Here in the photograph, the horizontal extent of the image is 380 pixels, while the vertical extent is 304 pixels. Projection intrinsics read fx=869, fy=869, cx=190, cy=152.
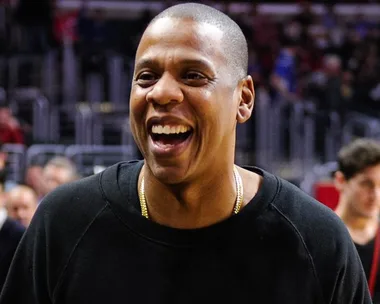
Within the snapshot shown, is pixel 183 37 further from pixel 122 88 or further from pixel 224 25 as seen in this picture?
pixel 122 88

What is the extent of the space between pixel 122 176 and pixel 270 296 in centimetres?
50

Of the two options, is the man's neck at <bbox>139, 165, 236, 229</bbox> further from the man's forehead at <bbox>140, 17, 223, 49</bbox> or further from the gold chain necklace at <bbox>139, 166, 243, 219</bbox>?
the man's forehead at <bbox>140, 17, 223, 49</bbox>

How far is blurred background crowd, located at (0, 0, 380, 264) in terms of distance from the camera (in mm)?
9609

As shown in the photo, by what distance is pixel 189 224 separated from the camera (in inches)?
83.3

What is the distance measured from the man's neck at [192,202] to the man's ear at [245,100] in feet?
0.47

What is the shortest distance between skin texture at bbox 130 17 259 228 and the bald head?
2 centimetres

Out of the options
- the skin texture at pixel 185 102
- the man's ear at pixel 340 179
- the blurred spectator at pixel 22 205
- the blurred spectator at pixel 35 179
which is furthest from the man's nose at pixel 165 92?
the blurred spectator at pixel 35 179

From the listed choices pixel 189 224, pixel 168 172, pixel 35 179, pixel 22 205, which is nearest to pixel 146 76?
pixel 168 172

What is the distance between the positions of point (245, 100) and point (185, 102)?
26cm

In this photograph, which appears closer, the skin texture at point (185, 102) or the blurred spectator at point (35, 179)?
the skin texture at point (185, 102)

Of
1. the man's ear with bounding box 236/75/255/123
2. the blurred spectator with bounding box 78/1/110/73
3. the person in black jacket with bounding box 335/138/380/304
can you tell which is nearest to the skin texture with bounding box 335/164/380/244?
the person in black jacket with bounding box 335/138/380/304

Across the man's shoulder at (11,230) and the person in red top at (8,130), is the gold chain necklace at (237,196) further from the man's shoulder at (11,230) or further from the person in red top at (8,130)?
the person in red top at (8,130)

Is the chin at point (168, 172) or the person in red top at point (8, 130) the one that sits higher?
the chin at point (168, 172)

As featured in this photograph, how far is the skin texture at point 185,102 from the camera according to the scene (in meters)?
1.96
